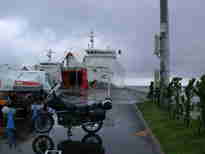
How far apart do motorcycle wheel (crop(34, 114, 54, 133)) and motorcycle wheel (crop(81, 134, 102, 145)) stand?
4.76 ft

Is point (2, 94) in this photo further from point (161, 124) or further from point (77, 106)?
point (161, 124)

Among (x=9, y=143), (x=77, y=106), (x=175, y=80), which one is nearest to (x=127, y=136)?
(x=77, y=106)

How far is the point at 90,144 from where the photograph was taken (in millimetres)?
10633

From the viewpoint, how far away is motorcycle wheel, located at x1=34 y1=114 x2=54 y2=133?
1267 centimetres

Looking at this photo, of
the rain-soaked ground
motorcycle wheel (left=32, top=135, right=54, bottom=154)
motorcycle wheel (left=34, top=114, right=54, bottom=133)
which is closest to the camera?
motorcycle wheel (left=32, top=135, right=54, bottom=154)

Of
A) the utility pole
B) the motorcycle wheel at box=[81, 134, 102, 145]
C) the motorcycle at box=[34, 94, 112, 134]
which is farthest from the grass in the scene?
the utility pole

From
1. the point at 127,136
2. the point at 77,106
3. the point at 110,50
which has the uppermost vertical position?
the point at 110,50

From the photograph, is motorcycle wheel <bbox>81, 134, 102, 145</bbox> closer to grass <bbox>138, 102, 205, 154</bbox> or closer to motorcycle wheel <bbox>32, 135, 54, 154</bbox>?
motorcycle wheel <bbox>32, 135, 54, 154</bbox>

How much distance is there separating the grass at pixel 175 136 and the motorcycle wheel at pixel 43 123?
11.2ft

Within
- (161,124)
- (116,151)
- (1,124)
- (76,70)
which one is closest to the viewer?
(116,151)

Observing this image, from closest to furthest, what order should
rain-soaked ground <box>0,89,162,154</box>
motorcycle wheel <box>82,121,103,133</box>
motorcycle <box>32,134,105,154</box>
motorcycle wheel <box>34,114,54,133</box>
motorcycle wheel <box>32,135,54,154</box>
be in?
motorcycle <box>32,134,105,154</box>
motorcycle wheel <box>32,135,54,154</box>
rain-soaked ground <box>0,89,162,154</box>
motorcycle wheel <box>82,121,103,133</box>
motorcycle wheel <box>34,114,54,133</box>

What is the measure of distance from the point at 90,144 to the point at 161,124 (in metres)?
3.86

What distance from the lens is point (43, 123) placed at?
12.8 meters

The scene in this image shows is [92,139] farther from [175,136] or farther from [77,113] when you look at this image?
[175,136]
